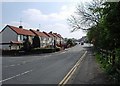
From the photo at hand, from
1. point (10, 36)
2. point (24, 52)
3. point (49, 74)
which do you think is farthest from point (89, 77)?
point (10, 36)

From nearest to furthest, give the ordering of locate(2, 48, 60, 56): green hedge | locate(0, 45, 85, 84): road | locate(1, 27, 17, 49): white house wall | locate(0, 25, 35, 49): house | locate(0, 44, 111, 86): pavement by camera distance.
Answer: locate(0, 44, 111, 86): pavement < locate(0, 45, 85, 84): road < locate(2, 48, 60, 56): green hedge < locate(0, 25, 35, 49): house < locate(1, 27, 17, 49): white house wall

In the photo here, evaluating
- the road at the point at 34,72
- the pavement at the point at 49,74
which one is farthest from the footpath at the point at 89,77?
the road at the point at 34,72

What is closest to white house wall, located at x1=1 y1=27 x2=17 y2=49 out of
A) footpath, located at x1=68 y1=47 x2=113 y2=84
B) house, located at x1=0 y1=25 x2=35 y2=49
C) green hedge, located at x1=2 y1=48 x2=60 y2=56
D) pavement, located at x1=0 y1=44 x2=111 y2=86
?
house, located at x1=0 y1=25 x2=35 y2=49

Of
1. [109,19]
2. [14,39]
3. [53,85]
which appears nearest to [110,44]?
[109,19]

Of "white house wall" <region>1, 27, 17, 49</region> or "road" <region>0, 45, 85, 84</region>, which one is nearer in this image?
"road" <region>0, 45, 85, 84</region>

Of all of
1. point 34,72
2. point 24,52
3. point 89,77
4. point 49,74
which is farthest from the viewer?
point 24,52

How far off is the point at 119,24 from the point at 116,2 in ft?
3.76

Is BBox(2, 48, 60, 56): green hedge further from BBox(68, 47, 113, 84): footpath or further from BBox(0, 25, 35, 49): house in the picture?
BBox(68, 47, 113, 84): footpath

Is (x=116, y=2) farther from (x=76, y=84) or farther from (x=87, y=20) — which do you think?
(x=87, y=20)

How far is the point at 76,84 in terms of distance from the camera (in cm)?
1559

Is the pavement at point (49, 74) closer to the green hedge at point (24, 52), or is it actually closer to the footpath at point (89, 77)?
the footpath at point (89, 77)

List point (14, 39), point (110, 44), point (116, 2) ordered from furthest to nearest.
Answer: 1. point (14, 39)
2. point (110, 44)
3. point (116, 2)

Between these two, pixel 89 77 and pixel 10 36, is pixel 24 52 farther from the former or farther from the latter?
pixel 89 77

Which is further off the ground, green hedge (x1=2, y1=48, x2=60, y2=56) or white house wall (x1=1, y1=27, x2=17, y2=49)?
white house wall (x1=1, y1=27, x2=17, y2=49)
